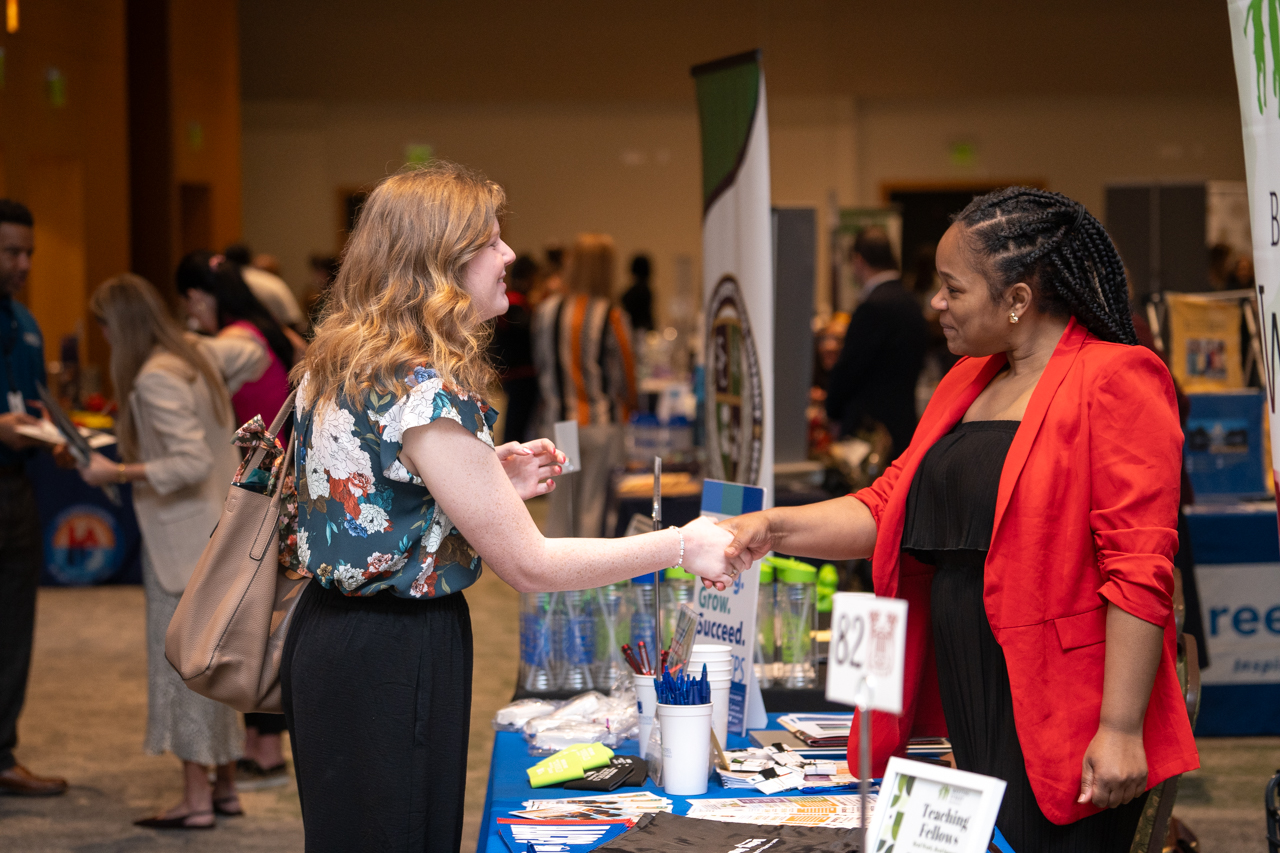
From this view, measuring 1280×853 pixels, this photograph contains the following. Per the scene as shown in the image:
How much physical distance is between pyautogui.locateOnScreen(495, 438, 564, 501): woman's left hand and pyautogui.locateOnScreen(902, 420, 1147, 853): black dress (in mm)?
567

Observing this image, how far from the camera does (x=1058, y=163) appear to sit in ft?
46.2

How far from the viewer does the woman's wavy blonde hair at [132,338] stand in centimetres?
351

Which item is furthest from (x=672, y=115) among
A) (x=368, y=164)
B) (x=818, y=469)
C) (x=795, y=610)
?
(x=795, y=610)

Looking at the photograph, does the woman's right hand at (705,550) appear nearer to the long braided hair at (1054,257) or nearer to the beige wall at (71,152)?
the long braided hair at (1054,257)

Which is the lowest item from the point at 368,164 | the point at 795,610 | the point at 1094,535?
the point at 795,610

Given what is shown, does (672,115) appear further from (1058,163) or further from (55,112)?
(55,112)

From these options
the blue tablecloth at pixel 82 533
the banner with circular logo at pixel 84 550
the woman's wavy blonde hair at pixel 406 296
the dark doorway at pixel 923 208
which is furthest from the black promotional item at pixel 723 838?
the dark doorway at pixel 923 208

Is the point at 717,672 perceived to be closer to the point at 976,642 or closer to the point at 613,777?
the point at 613,777

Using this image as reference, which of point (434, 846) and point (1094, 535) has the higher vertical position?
point (1094, 535)

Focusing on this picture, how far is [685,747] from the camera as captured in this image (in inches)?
70.9

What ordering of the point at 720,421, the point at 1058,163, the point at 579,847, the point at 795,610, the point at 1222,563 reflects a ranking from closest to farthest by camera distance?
the point at 579,847 < the point at 795,610 < the point at 720,421 < the point at 1222,563 < the point at 1058,163

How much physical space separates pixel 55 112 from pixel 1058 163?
415 inches

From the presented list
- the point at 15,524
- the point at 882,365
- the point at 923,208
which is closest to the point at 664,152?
the point at 923,208

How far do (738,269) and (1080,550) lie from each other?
184cm
